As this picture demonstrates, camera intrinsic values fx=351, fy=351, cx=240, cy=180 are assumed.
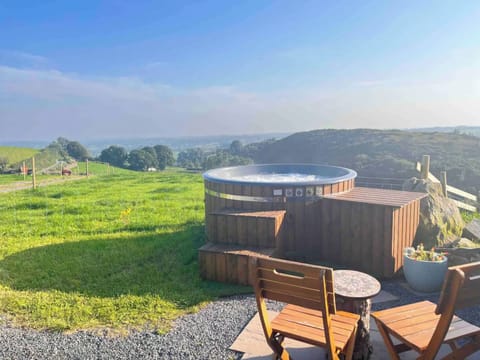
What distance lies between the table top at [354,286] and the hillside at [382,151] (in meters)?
11.1

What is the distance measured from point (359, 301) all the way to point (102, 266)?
416cm

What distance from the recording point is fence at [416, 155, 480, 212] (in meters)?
7.55

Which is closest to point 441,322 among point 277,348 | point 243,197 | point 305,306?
point 305,306

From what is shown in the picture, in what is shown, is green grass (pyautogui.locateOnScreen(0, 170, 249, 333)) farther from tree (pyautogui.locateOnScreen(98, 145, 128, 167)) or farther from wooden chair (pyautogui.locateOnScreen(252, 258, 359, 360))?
tree (pyautogui.locateOnScreen(98, 145, 128, 167))

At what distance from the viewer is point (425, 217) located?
18.9 feet

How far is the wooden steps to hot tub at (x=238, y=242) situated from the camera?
15.6ft

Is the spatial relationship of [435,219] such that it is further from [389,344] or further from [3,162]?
[3,162]

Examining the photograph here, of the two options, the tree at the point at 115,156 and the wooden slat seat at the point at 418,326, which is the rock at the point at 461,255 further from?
the tree at the point at 115,156

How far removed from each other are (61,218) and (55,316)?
5380mm

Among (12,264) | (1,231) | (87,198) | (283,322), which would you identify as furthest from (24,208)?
(283,322)

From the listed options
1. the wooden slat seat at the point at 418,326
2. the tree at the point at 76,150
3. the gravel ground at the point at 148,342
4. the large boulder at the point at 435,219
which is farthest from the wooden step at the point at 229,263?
the tree at the point at 76,150

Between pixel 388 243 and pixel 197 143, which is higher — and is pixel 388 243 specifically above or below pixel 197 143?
below

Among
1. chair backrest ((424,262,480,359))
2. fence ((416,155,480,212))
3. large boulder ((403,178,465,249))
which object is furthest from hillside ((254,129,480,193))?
chair backrest ((424,262,480,359))

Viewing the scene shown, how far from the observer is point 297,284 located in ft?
8.00
